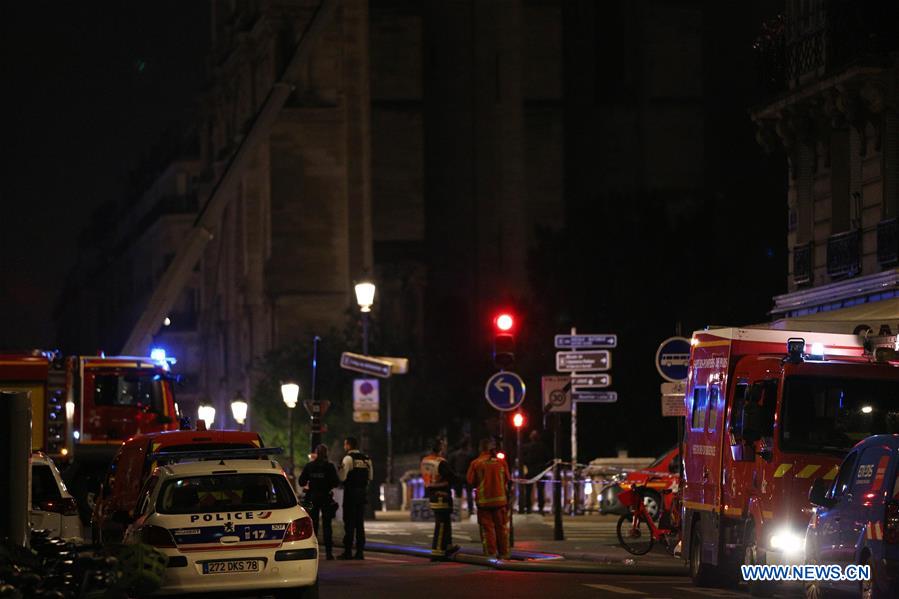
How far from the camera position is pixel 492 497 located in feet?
86.1

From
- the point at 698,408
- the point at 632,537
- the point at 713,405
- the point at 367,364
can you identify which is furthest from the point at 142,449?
the point at 367,364

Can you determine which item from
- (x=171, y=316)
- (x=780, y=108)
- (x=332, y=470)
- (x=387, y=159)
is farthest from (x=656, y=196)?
(x=332, y=470)

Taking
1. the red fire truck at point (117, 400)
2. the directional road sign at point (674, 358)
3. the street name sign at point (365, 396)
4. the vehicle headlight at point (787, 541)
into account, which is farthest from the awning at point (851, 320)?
the red fire truck at point (117, 400)

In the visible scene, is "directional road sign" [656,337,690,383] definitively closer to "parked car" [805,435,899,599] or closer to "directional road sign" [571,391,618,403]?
"directional road sign" [571,391,618,403]

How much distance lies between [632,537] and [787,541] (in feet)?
34.2

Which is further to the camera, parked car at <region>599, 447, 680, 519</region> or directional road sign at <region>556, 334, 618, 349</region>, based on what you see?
directional road sign at <region>556, 334, 618, 349</region>

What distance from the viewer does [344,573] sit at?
25062mm

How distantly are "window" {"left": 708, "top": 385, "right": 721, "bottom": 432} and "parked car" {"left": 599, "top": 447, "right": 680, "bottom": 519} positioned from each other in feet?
21.9

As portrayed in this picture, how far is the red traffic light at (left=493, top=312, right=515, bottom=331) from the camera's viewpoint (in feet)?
98.1

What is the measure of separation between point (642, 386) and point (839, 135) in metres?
33.1

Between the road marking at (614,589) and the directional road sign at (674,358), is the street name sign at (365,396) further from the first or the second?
the road marking at (614,589)

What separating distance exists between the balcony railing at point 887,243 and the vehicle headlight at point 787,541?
12508mm

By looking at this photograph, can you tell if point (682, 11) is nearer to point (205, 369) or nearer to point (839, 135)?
point (205, 369)

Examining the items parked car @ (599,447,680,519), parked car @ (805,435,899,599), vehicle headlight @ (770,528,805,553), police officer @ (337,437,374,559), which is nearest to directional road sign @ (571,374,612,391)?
parked car @ (599,447,680,519)
